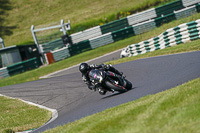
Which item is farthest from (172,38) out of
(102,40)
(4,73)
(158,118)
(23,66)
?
(4,73)

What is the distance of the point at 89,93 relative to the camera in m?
13.6

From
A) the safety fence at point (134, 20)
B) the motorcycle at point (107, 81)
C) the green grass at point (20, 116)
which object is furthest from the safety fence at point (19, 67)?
the motorcycle at point (107, 81)

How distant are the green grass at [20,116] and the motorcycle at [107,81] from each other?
187 cm

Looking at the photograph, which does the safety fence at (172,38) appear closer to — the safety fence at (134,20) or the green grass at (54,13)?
the safety fence at (134,20)

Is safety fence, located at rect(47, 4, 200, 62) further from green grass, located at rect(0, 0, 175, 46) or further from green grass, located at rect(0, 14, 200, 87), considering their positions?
green grass, located at rect(0, 0, 175, 46)

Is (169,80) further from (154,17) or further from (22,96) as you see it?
(154,17)

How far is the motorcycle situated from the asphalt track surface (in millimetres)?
272

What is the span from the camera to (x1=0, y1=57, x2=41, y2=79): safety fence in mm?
29250

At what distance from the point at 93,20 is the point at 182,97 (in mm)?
30378

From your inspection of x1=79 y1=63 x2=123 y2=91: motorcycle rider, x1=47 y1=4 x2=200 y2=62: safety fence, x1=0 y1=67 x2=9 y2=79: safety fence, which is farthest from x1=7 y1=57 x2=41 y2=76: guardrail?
x1=79 y1=63 x2=123 y2=91: motorcycle rider

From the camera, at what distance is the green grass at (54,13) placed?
37.5 m

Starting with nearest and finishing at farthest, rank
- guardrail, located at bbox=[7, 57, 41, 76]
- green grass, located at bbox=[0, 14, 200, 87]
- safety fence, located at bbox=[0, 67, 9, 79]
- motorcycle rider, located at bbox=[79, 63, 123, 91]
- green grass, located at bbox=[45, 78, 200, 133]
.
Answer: green grass, located at bbox=[45, 78, 200, 133], motorcycle rider, located at bbox=[79, 63, 123, 91], green grass, located at bbox=[0, 14, 200, 87], safety fence, located at bbox=[0, 67, 9, 79], guardrail, located at bbox=[7, 57, 41, 76]

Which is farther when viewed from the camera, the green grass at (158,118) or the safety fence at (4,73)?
the safety fence at (4,73)

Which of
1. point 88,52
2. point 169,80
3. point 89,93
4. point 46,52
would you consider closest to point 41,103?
point 89,93
